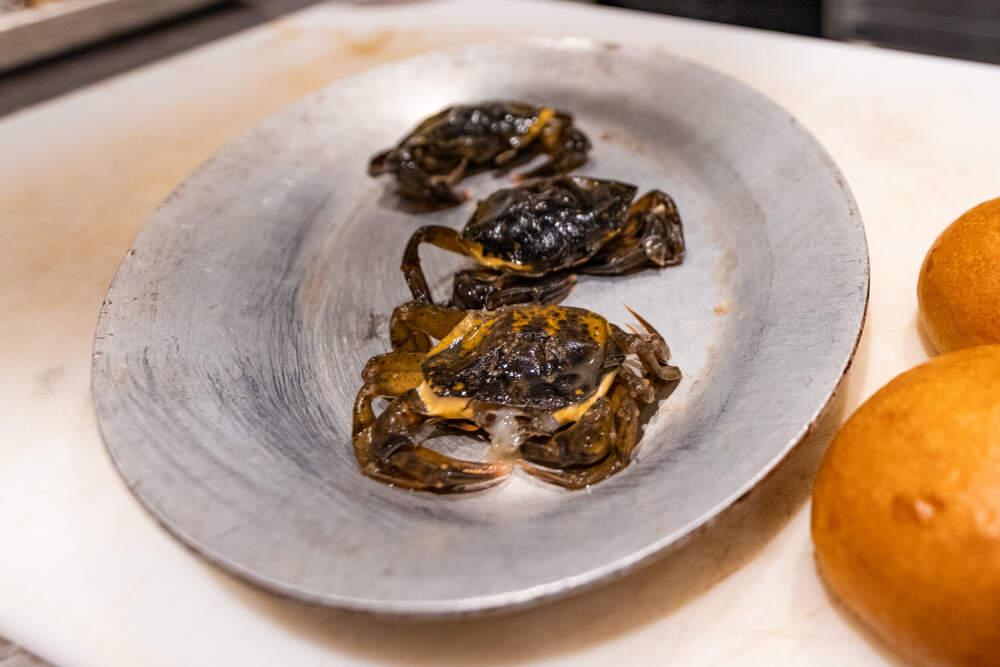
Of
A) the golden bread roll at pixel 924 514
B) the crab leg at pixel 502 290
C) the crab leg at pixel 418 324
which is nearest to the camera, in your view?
the golden bread roll at pixel 924 514

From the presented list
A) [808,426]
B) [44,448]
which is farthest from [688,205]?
[44,448]

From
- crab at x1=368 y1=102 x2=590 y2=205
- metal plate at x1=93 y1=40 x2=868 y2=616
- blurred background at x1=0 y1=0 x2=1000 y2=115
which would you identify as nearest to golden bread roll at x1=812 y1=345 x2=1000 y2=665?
metal plate at x1=93 y1=40 x2=868 y2=616

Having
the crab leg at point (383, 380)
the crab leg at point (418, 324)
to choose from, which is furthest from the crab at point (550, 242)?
the crab leg at point (383, 380)

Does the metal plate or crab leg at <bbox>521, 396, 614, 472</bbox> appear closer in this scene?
the metal plate

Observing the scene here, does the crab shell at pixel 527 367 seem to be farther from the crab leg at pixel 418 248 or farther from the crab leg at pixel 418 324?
the crab leg at pixel 418 248

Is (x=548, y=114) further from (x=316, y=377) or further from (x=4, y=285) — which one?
(x=4, y=285)

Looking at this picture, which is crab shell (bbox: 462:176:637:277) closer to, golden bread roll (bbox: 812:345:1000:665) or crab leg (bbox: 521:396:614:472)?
crab leg (bbox: 521:396:614:472)

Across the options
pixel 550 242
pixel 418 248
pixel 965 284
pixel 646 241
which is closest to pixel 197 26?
pixel 418 248
